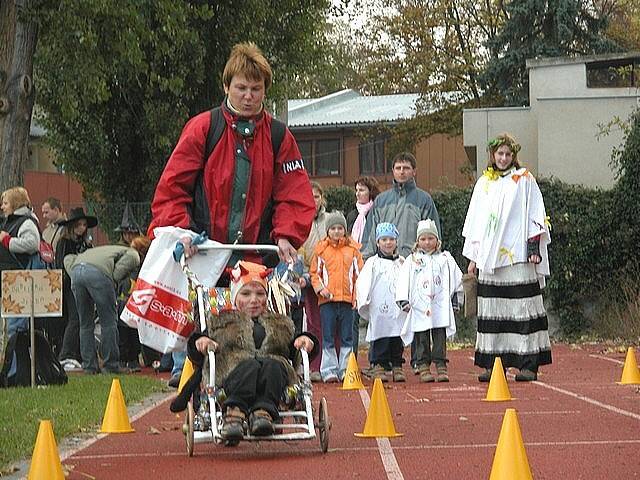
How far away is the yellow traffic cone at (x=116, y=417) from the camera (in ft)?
33.5

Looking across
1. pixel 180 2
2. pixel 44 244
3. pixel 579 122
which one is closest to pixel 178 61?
pixel 180 2

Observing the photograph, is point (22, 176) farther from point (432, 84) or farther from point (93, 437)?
point (432, 84)

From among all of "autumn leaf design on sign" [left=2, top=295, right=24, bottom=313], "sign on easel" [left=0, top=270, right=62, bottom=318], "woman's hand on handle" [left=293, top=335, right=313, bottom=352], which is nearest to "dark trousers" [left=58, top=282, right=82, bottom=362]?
"sign on easel" [left=0, top=270, right=62, bottom=318]

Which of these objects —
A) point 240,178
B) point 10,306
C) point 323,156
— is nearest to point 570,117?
point 10,306

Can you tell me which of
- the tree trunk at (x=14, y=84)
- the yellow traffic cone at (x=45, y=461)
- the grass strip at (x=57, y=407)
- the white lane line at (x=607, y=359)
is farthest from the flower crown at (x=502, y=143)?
the tree trunk at (x=14, y=84)

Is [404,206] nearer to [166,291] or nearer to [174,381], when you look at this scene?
[174,381]

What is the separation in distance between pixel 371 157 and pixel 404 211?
45431 millimetres

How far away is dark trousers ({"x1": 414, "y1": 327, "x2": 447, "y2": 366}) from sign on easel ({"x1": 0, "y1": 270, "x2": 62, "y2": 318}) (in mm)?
3702

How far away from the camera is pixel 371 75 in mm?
48688

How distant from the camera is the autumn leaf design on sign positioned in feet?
46.2

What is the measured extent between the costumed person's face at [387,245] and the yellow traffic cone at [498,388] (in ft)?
10.6

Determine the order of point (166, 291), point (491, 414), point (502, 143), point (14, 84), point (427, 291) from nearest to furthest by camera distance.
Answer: point (166, 291) → point (491, 414) → point (502, 143) → point (427, 291) → point (14, 84)

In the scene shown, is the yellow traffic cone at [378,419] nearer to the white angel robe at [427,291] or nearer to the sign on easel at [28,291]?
the white angel robe at [427,291]

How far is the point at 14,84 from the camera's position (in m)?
18.8
